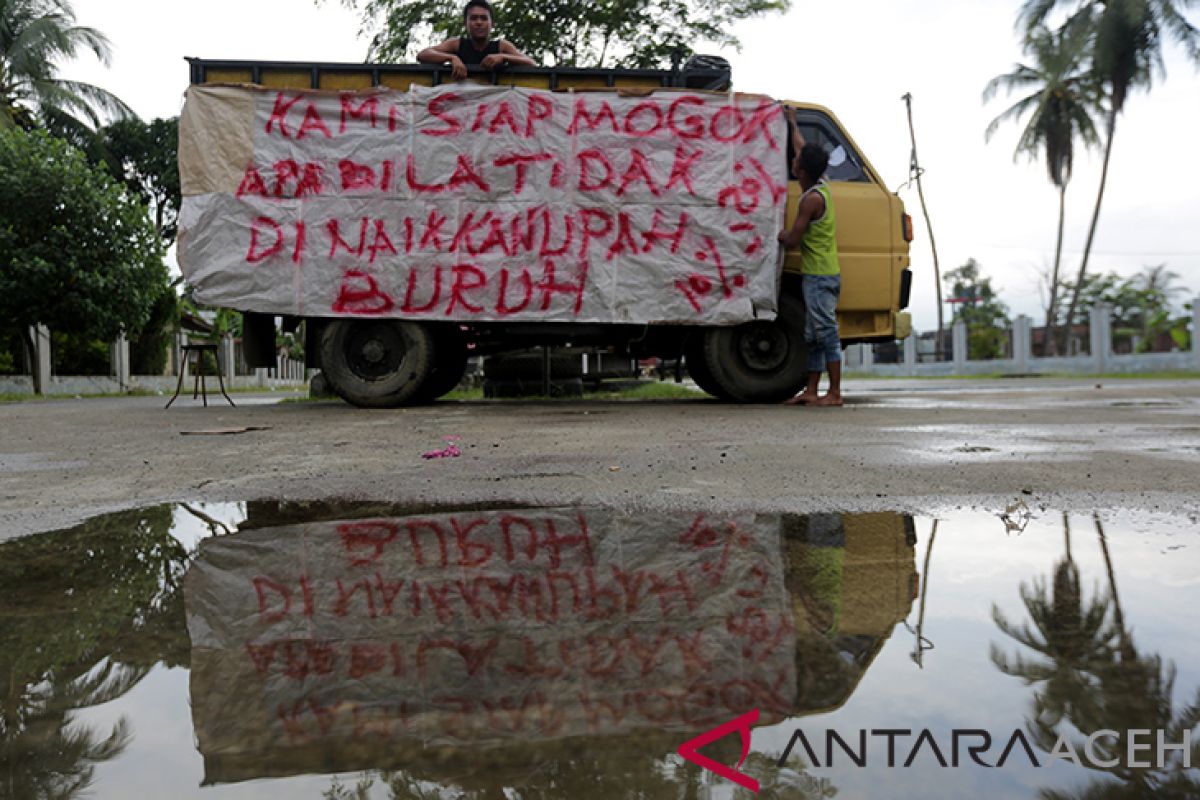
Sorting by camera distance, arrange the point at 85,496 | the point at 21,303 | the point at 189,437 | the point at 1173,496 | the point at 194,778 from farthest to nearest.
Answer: the point at 21,303
the point at 189,437
the point at 85,496
the point at 1173,496
the point at 194,778

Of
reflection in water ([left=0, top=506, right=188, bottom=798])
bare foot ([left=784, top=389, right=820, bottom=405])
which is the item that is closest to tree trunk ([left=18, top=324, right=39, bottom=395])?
bare foot ([left=784, top=389, right=820, bottom=405])

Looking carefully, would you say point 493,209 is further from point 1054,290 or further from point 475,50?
point 1054,290

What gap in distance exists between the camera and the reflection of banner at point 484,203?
654 cm

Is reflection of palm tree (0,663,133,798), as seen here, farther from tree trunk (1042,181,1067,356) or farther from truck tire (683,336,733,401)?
tree trunk (1042,181,1067,356)

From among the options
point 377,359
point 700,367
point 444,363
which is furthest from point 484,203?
point 700,367

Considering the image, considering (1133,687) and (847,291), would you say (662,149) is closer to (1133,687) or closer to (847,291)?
(847,291)

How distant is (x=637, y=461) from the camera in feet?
10.9

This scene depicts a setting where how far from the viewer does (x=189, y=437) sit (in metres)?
4.51

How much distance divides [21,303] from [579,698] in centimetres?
1902

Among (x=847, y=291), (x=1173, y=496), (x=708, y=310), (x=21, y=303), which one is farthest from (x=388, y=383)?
(x=21, y=303)

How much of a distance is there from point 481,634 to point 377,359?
5754mm

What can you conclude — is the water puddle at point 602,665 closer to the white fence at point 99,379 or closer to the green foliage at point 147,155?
the white fence at point 99,379

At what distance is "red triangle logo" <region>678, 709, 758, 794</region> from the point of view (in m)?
0.91

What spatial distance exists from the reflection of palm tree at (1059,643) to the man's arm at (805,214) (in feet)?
16.6
